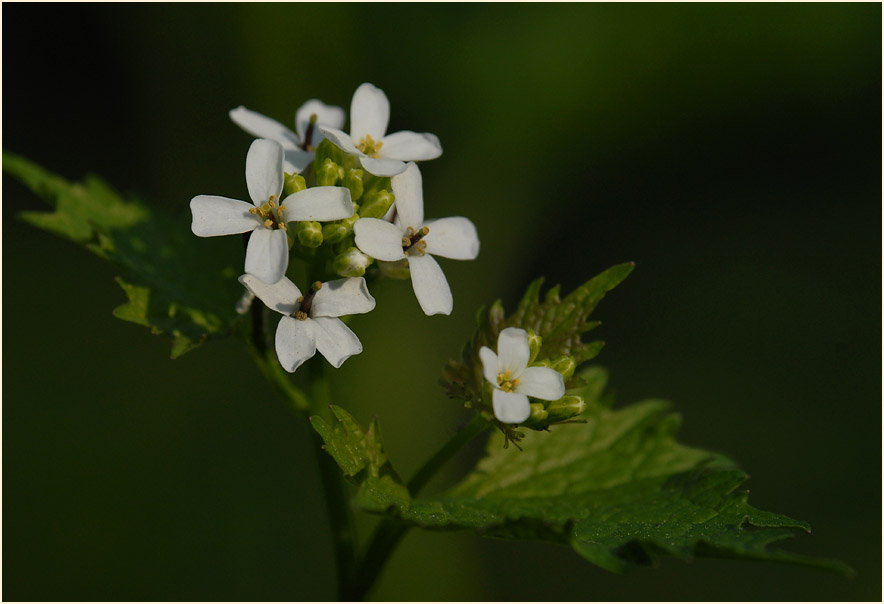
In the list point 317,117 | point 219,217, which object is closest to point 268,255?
point 219,217

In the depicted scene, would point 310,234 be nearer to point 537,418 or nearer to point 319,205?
point 319,205

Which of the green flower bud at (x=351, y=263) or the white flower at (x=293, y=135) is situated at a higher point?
the white flower at (x=293, y=135)

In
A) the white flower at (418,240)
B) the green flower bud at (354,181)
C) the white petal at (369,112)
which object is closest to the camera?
the white flower at (418,240)

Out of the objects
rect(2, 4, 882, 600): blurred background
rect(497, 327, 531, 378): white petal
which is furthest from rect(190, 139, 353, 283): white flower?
rect(2, 4, 882, 600): blurred background

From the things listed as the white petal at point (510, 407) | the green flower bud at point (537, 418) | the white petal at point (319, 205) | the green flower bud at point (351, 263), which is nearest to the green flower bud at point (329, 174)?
the white petal at point (319, 205)

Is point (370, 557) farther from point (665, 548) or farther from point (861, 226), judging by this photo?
point (861, 226)

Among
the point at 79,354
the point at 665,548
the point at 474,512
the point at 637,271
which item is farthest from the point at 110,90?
the point at 665,548

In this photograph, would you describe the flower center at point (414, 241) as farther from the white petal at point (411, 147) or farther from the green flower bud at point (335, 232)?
the white petal at point (411, 147)
